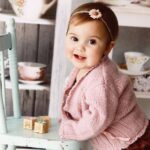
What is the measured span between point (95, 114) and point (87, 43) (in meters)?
0.20

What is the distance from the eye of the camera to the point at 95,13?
3.45 feet

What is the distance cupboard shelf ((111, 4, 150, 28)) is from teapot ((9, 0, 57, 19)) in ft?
0.98

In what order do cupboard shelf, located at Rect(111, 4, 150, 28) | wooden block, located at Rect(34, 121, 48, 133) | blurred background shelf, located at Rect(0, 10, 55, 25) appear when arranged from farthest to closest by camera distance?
1. blurred background shelf, located at Rect(0, 10, 55, 25)
2. cupboard shelf, located at Rect(111, 4, 150, 28)
3. wooden block, located at Rect(34, 121, 48, 133)

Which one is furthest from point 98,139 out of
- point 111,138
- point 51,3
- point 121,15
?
point 51,3

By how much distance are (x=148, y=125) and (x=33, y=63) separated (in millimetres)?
750

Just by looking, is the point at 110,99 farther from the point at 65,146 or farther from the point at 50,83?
the point at 50,83

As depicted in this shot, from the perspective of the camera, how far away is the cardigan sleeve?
1.04 meters

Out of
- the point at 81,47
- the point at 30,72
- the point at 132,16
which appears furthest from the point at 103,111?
the point at 30,72

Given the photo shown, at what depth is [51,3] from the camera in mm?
1639

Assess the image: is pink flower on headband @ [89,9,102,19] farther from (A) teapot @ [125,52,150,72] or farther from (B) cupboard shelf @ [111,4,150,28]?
(A) teapot @ [125,52,150,72]

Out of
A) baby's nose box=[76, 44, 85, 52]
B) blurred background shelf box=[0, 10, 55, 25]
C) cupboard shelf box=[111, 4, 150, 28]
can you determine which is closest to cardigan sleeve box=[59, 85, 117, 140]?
baby's nose box=[76, 44, 85, 52]

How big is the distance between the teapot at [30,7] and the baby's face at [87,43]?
1.78 feet

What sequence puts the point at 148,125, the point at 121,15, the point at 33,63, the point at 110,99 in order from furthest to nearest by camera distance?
the point at 33,63 < the point at 121,15 < the point at 148,125 < the point at 110,99

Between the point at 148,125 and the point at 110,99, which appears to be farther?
the point at 148,125
